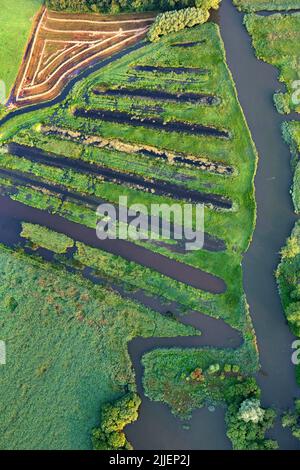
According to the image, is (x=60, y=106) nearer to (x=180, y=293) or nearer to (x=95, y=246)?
(x=95, y=246)

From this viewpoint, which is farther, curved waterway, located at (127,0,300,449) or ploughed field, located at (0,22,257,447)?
ploughed field, located at (0,22,257,447)

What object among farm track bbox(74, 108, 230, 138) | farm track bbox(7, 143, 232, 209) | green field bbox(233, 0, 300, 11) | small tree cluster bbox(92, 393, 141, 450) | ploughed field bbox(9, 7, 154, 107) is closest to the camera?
small tree cluster bbox(92, 393, 141, 450)

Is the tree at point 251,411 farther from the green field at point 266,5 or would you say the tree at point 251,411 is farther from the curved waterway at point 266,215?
the green field at point 266,5

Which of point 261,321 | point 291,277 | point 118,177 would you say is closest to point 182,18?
point 118,177

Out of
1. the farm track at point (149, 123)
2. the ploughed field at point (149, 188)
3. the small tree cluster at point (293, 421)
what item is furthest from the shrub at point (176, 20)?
the small tree cluster at point (293, 421)

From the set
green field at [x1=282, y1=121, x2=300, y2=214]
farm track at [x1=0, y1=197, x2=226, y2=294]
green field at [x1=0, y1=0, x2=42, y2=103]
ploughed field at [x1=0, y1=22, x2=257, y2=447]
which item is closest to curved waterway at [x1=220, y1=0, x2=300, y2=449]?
green field at [x1=282, y1=121, x2=300, y2=214]

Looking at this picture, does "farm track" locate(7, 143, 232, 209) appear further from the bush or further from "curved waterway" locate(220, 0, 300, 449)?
the bush

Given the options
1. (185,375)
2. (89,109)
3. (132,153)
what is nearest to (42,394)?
(185,375)
